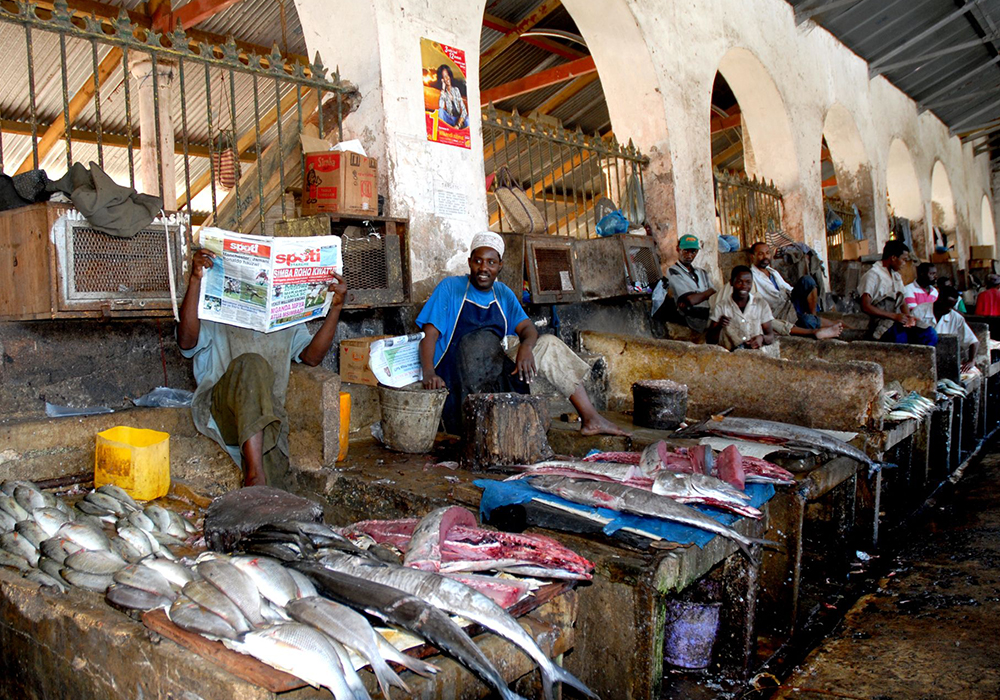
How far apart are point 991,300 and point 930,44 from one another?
536 cm

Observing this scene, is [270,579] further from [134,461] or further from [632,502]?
[134,461]

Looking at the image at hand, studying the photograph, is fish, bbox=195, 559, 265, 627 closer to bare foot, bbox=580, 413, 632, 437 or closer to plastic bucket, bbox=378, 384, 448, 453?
plastic bucket, bbox=378, 384, 448, 453

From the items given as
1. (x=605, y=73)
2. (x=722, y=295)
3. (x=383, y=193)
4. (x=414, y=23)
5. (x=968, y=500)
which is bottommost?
(x=968, y=500)

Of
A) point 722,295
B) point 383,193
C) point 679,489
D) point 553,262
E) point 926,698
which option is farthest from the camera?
point 722,295

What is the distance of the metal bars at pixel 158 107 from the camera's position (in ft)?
13.8

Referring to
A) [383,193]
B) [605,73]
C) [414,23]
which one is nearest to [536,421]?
[383,193]

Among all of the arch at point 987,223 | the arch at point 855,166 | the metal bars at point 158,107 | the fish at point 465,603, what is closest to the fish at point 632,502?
the fish at point 465,603

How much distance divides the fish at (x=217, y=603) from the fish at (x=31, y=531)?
1038mm

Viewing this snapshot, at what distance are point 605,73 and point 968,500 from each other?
560 cm

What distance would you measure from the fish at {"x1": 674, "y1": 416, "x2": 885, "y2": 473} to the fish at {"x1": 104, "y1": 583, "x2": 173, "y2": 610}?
11.8 feet

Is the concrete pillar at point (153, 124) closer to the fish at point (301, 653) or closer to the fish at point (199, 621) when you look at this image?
the fish at point (199, 621)

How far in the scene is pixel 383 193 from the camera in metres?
5.27

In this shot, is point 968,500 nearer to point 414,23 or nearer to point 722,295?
point 722,295

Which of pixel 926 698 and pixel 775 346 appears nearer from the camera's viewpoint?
pixel 926 698
